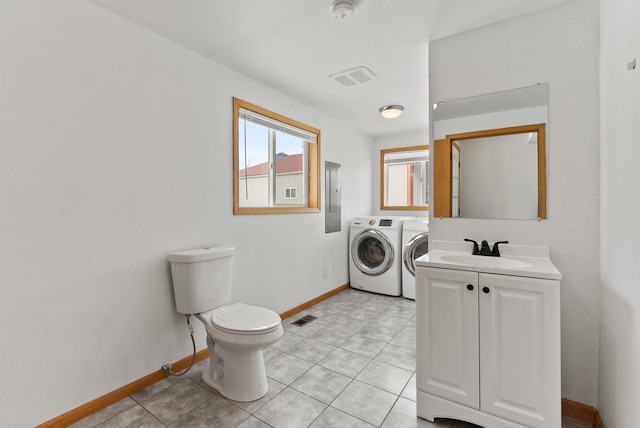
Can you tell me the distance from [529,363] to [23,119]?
8.52 ft

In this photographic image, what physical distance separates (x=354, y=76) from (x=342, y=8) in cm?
91

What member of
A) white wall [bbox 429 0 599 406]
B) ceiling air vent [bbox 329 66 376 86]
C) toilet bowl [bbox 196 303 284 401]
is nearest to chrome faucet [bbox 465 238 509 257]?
white wall [bbox 429 0 599 406]

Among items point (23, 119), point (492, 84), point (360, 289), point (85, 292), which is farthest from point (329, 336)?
point (23, 119)

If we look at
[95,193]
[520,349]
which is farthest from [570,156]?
[95,193]

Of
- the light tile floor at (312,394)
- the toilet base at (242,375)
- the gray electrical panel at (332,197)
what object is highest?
the gray electrical panel at (332,197)

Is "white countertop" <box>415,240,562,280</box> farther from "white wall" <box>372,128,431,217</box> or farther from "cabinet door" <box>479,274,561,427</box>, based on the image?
"white wall" <box>372,128,431,217</box>

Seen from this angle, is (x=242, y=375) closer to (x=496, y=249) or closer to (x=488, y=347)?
(x=488, y=347)

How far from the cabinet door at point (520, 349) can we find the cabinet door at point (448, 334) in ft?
0.14

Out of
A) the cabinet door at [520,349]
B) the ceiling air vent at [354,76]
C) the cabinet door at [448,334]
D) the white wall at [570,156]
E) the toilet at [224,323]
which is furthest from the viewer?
the ceiling air vent at [354,76]

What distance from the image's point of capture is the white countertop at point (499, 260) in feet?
4.50

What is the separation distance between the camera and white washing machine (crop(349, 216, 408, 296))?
363cm

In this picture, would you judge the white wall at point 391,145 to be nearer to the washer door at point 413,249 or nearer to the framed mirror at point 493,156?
the washer door at point 413,249

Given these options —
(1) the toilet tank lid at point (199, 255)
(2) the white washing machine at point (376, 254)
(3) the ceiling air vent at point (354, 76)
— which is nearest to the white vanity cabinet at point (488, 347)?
(1) the toilet tank lid at point (199, 255)

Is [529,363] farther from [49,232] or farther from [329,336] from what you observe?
[49,232]
